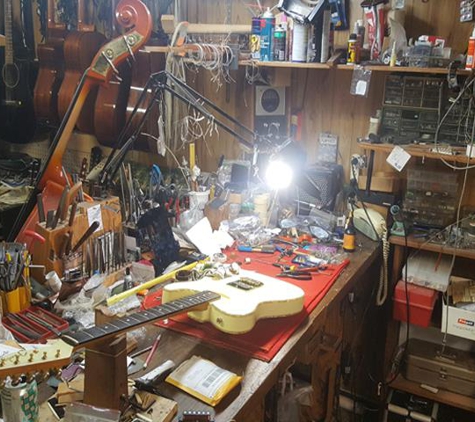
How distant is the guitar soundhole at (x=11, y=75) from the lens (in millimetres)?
3477

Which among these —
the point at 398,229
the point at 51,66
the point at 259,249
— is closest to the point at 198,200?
the point at 259,249

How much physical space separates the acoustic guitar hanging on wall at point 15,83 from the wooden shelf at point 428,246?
2.60 m

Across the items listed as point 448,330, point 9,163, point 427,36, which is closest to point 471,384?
point 448,330

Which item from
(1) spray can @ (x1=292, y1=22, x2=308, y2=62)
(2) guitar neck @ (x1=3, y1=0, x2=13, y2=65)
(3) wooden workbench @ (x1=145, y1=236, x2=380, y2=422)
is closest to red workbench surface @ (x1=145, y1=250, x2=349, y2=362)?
(3) wooden workbench @ (x1=145, y1=236, x2=380, y2=422)

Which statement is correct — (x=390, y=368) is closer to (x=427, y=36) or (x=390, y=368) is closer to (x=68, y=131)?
(x=427, y=36)

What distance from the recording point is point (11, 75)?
349 cm

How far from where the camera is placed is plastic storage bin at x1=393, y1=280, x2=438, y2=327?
7.47ft

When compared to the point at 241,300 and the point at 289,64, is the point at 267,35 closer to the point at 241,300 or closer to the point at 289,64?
the point at 289,64

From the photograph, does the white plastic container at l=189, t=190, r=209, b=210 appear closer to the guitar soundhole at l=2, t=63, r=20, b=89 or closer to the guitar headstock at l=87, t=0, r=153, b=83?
the guitar headstock at l=87, t=0, r=153, b=83

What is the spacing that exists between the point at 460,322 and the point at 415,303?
0.20 m

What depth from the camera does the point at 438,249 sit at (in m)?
2.24

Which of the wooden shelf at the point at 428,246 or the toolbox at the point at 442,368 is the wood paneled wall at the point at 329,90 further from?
the toolbox at the point at 442,368

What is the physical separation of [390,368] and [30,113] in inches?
111

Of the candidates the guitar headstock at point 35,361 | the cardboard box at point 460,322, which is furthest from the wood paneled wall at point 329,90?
the guitar headstock at point 35,361
